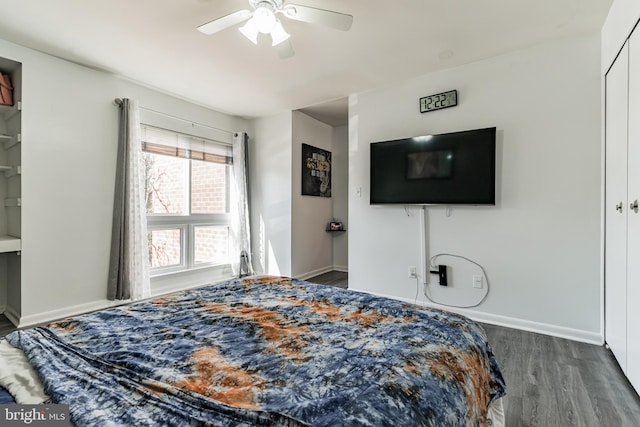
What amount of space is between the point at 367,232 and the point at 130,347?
289 cm

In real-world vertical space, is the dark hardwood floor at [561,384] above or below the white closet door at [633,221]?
below

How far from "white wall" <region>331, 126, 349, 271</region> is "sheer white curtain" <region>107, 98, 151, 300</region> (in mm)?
2985

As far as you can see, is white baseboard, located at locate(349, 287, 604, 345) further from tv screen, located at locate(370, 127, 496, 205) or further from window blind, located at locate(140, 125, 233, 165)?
window blind, located at locate(140, 125, 233, 165)

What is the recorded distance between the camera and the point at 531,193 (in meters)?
2.64

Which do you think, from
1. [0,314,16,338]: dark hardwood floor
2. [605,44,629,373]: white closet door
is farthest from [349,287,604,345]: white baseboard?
[0,314,16,338]: dark hardwood floor

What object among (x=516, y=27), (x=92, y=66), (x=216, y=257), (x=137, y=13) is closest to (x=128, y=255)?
(x=216, y=257)

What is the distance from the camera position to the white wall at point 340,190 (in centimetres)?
521

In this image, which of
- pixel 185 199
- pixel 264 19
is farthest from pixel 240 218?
pixel 264 19

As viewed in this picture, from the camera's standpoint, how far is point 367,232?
362cm

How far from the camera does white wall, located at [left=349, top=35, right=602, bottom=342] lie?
2.43 meters

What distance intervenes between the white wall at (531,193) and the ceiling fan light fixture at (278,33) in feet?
5.81

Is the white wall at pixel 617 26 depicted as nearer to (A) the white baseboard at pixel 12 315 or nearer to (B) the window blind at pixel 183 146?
(B) the window blind at pixel 183 146

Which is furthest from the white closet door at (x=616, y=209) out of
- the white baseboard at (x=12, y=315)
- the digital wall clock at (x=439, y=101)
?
the white baseboard at (x=12, y=315)

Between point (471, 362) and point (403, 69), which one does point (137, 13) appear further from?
point (471, 362)
